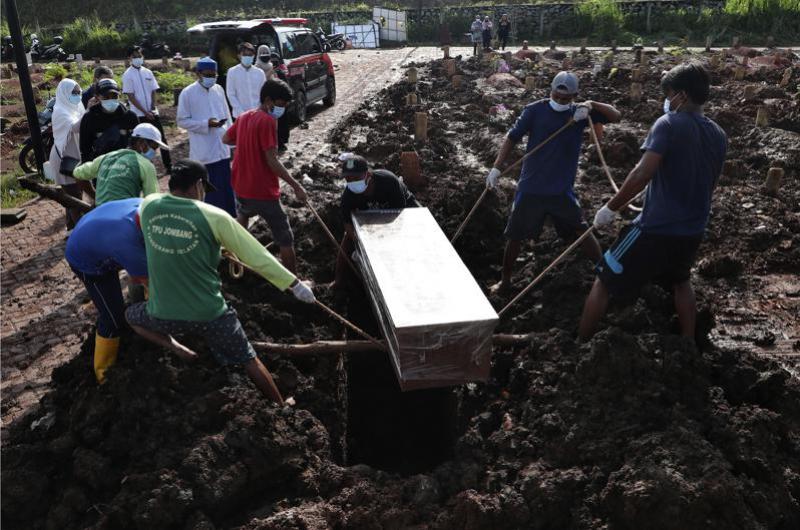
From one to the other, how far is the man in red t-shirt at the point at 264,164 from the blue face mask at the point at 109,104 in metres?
1.28

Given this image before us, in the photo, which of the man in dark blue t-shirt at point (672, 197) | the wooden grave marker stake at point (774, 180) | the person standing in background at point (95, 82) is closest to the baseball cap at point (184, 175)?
the man in dark blue t-shirt at point (672, 197)

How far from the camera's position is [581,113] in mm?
4992

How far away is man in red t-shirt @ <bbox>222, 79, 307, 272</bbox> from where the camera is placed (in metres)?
5.17

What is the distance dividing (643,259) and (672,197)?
41 cm

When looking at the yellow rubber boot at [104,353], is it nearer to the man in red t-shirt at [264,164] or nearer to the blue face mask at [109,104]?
the man in red t-shirt at [264,164]

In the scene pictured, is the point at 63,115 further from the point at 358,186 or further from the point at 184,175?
the point at 184,175

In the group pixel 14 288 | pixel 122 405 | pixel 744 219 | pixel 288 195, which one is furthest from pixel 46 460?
pixel 744 219

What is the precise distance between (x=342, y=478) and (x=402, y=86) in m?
13.3

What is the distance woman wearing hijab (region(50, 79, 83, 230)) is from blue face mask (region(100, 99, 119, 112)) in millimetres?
896

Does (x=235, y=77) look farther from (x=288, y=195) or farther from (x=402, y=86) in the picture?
(x=402, y=86)

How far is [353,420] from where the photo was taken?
16.9 ft

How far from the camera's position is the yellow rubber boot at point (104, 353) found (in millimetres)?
3996

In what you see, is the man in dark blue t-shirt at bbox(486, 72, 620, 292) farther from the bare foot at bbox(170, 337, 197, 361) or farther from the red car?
the red car

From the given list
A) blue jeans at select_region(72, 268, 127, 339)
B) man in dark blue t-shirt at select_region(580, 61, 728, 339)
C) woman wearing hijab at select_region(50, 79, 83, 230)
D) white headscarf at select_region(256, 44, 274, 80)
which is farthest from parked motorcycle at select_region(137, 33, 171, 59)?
man in dark blue t-shirt at select_region(580, 61, 728, 339)
